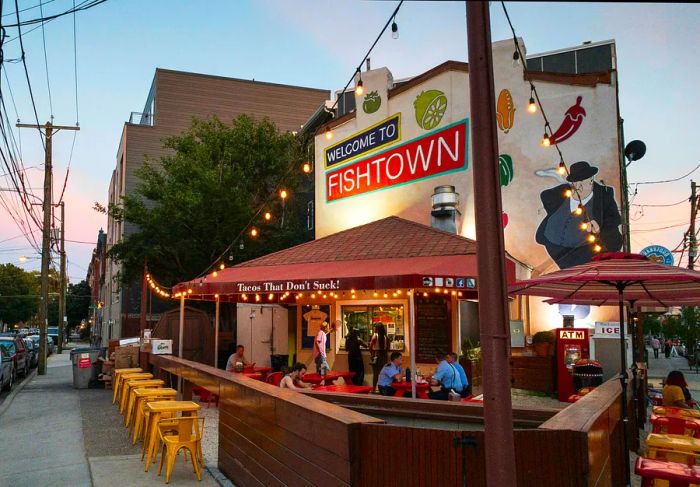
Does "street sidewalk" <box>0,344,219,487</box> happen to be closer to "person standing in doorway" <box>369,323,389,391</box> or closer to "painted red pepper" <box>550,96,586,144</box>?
"person standing in doorway" <box>369,323,389,391</box>

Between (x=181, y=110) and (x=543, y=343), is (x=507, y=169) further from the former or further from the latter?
(x=181, y=110)

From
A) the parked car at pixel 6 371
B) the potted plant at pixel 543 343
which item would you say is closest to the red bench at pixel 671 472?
the potted plant at pixel 543 343

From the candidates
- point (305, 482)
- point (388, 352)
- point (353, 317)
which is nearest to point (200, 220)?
point (353, 317)

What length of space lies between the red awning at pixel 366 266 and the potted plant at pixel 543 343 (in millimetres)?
2023

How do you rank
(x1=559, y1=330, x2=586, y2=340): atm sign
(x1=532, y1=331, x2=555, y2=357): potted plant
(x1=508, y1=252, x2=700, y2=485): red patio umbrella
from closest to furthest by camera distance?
1. (x1=508, y1=252, x2=700, y2=485): red patio umbrella
2. (x1=559, y1=330, x2=586, y2=340): atm sign
3. (x1=532, y1=331, x2=555, y2=357): potted plant

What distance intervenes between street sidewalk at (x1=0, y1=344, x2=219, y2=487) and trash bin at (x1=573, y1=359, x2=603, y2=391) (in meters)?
8.31

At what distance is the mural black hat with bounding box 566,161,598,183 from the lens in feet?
47.7

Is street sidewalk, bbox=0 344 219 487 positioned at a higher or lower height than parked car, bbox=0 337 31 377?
lower

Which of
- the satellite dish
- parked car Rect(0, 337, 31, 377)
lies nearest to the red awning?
the satellite dish

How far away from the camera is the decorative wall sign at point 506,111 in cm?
1569

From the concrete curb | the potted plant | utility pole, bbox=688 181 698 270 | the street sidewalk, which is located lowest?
the concrete curb

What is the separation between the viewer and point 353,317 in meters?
17.2

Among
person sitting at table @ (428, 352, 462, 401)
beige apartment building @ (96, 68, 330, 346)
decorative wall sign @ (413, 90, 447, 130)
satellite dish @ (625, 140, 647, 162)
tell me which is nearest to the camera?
person sitting at table @ (428, 352, 462, 401)

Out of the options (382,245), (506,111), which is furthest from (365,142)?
(382,245)
